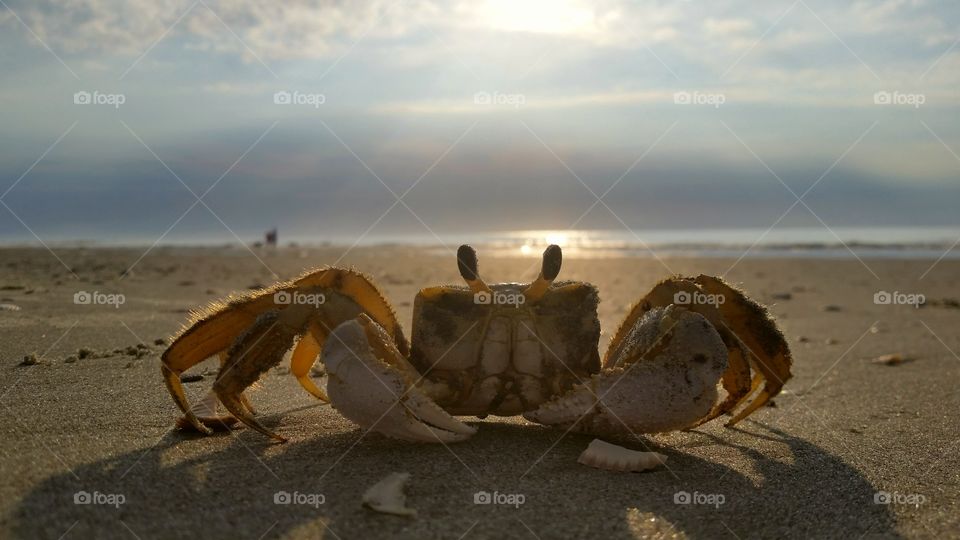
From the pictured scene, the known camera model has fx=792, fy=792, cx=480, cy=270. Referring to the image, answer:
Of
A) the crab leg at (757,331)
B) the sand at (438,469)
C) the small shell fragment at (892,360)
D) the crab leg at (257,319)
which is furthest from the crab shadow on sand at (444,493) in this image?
the small shell fragment at (892,360)

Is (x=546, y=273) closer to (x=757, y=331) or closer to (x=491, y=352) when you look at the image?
(x=491, y=352)

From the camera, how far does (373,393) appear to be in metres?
3.47

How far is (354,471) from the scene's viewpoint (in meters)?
3.39

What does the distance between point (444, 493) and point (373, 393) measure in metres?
0.56

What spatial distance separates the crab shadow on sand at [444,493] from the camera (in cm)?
285

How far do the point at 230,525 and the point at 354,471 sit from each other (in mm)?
671

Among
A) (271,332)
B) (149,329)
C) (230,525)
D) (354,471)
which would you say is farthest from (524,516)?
(149,329)

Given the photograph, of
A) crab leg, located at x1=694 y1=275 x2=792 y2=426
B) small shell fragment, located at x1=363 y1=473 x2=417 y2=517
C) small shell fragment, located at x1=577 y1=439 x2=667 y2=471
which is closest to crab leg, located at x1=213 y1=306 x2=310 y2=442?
small shell fragment, located at x1=363 y1=473 x2=417 y2=517

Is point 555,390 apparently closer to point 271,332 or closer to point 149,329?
point 271,332

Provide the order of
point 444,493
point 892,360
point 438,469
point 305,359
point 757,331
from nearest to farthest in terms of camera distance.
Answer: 1. point 444,493
2. point 438,469
3. point 757,331
4. point 305,359
5. point 892,360

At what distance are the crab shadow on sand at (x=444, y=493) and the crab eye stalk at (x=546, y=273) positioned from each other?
74 cm

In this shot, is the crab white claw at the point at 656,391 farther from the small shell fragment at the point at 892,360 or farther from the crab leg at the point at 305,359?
the small shell fragment at the point at 892,360

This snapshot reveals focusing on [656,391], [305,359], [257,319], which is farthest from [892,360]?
[257,319]

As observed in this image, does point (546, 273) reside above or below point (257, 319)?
above
